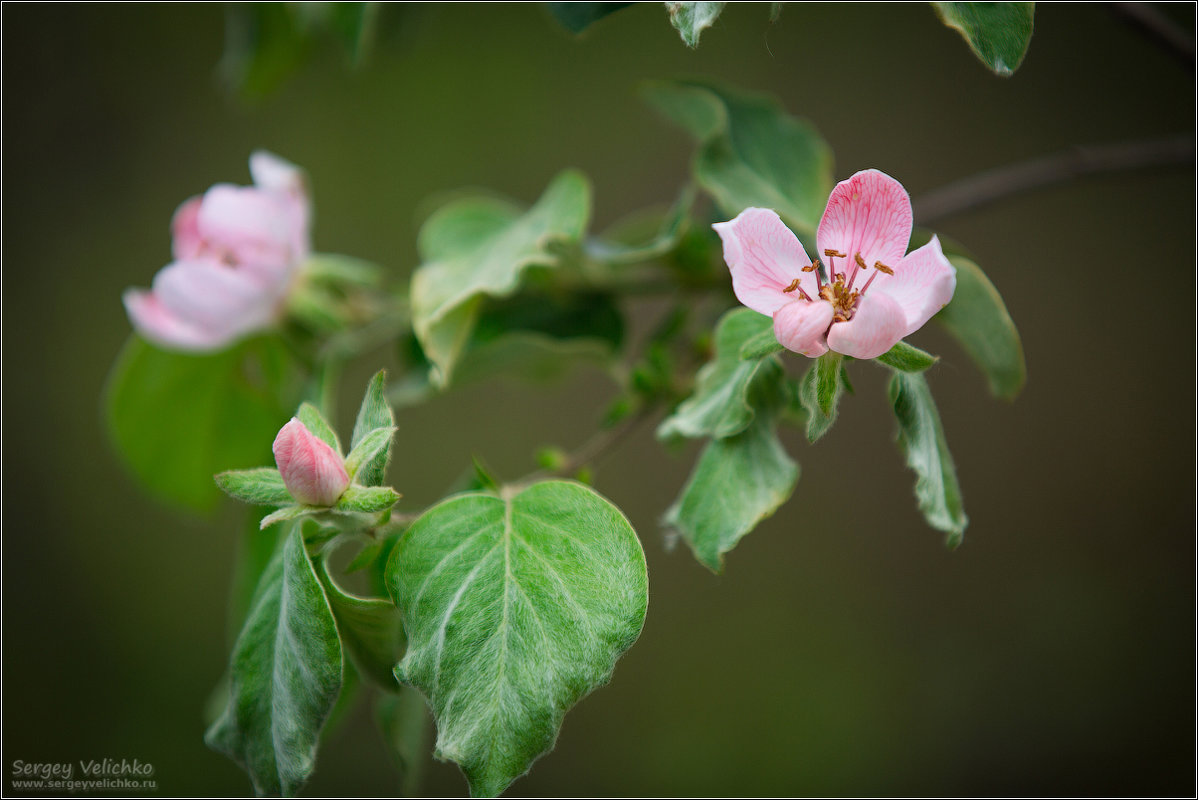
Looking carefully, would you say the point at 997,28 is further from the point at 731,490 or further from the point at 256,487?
the point at 256,487

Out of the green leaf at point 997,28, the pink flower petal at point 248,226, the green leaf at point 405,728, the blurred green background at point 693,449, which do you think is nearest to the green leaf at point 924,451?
the green leaf at point 997,28

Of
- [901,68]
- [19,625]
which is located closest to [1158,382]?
[901,68]

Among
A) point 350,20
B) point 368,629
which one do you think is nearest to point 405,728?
point 368,629

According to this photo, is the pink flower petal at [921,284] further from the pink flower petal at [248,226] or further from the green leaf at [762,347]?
the pink flower petal at [248,226]

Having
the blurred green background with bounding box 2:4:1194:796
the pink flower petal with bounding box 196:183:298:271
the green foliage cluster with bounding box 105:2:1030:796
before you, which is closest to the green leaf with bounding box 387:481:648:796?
the green foliage cluster with bounding box 105:2:1030:796

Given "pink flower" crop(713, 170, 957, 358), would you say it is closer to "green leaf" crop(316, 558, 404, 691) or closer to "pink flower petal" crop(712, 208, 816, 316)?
"pink flower petal" crop(712, 208, 816, 316)
